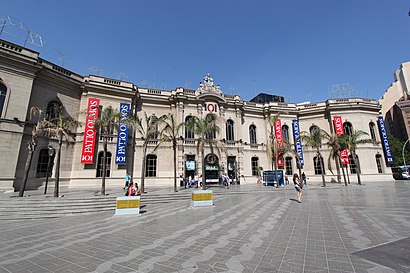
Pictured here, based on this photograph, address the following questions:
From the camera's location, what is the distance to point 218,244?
18.2ft

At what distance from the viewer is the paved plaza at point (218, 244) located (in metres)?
4.20

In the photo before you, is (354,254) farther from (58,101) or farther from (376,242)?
(58,101)

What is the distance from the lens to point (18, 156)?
53.3 feet

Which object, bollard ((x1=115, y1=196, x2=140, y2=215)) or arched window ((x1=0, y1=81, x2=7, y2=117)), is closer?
bollard ((x1=115, y1=196, x2=140, y2=215))

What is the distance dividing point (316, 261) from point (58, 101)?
83.0 ft

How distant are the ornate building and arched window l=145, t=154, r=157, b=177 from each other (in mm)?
127

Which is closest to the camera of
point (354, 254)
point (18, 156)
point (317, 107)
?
point (354, 254)

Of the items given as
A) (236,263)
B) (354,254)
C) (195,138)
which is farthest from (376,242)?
(195,138)

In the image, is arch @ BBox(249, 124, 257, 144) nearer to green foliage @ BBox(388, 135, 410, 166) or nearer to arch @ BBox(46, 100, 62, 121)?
arch @ BBox(46, 100, 62, 121)

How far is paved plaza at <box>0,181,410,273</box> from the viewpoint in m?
4.20

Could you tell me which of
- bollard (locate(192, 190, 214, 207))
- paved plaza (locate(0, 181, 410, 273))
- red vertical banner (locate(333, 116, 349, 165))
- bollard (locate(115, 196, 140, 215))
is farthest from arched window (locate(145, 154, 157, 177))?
red vertical banner (locate(333, 116, 349, 165))

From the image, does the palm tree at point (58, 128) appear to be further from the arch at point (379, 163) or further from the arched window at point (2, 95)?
the arch at point (379, 163)

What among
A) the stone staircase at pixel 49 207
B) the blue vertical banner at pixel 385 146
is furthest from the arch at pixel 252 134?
the stone staircase at pixel 49 207

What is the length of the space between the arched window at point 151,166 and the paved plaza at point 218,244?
15.5m
